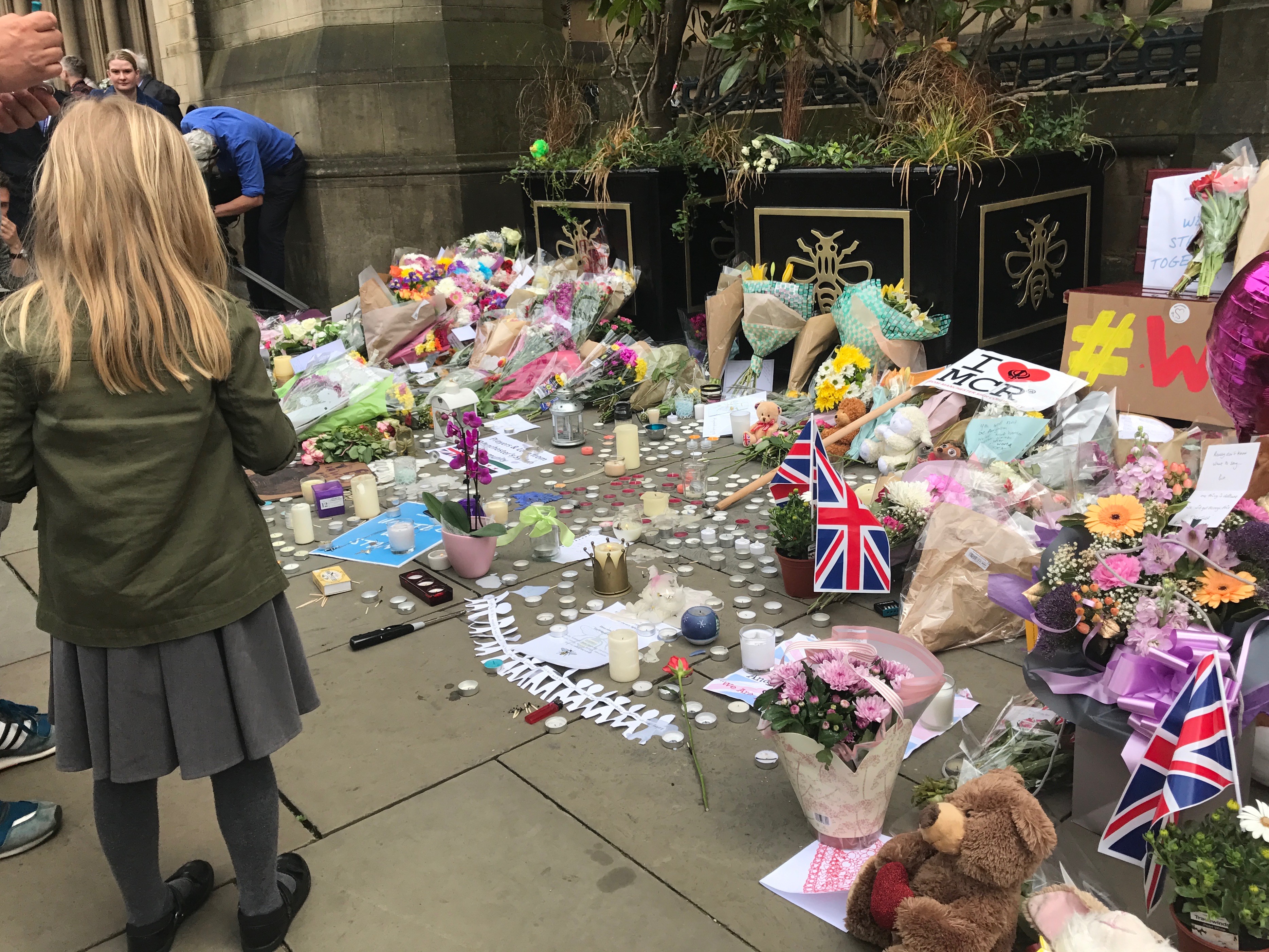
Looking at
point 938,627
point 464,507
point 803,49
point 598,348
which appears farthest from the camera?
point 803,49

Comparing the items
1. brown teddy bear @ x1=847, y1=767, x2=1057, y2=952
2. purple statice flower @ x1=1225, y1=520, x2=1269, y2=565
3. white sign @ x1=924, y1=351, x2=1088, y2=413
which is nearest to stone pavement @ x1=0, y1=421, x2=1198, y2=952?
brown teddy bear @ x1=847, y1=767, x2=1057, y2=952

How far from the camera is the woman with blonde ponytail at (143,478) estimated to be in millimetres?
1817

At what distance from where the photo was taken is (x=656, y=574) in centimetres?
365

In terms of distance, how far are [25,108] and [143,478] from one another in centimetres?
125

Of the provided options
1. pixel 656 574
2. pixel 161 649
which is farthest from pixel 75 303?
pixel 656 574

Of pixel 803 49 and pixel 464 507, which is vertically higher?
pixel 803 49

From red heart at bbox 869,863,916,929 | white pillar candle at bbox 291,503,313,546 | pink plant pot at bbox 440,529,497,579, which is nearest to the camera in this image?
red heart at bbox 869,863,916,929

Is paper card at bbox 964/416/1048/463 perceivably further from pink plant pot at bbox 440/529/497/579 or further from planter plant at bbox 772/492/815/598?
pink plant pot at bbox 440/529/497/579

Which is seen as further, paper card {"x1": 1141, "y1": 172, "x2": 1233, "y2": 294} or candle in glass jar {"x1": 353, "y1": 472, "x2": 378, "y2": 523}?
paper card {"x1": 1141, "y1": 172, "x2": 1233, "y2": 294}

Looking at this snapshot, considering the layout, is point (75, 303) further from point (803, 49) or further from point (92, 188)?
point (803, 49)

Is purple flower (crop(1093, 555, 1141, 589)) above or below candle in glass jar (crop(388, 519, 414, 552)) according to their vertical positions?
above

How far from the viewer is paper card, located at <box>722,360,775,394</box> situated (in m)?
6.11

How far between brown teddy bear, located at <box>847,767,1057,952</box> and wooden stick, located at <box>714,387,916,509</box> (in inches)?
93.0

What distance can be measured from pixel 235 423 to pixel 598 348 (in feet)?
14.3
